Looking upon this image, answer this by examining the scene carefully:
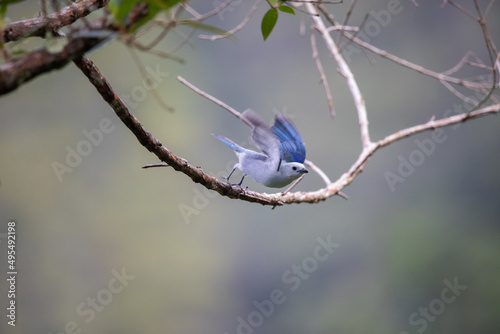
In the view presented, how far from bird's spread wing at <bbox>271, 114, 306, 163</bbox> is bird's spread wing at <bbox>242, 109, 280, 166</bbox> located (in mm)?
52

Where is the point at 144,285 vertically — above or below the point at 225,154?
below

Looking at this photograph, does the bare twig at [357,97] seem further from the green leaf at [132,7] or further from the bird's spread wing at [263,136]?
the green leaf at [132,7]

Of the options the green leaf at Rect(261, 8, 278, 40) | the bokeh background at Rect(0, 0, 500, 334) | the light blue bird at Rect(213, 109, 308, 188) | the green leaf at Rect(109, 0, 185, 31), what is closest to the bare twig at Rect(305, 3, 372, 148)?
the light blue bird at Rect(213, 109, 308, 188)

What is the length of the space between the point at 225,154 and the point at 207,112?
0.48 metres

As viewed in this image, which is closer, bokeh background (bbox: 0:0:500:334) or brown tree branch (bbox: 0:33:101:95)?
brown tree branch (bbox: 0:33:101:95)

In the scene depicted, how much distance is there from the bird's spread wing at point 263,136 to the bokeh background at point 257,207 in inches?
95.8

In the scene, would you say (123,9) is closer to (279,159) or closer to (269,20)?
(269,20)

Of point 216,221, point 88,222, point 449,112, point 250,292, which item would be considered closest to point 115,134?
point 88,222

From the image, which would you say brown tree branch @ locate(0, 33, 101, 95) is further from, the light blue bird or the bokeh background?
the bokeh background

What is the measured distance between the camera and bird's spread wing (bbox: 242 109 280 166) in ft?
3.64

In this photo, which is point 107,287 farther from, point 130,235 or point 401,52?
point 401,52

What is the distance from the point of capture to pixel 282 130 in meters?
1.46

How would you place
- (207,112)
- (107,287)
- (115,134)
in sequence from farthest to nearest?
(207,112) < (115,134) < (107,287)

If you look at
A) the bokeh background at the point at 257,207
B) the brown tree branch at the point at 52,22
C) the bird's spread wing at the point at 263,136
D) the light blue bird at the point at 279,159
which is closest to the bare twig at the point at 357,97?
the light blue bird at the point at 279,159
